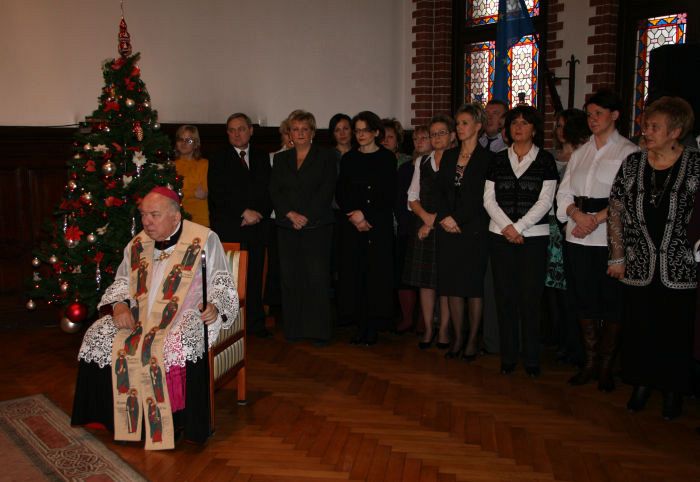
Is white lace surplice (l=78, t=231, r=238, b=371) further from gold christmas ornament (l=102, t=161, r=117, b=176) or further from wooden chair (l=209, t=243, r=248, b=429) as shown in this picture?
gold christmas ornament (l=102, t=161, r=117, b=176)

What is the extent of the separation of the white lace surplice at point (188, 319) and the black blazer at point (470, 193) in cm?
169

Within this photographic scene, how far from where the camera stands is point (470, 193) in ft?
15.0

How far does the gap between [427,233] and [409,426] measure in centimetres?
154

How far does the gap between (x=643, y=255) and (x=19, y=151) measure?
5.16m

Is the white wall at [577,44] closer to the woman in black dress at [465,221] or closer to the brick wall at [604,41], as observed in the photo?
the brick wall at [604,41]

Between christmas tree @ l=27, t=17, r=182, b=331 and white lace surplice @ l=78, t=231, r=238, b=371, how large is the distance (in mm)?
1539

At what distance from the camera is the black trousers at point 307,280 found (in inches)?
200

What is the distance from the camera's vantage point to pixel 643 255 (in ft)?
12.0

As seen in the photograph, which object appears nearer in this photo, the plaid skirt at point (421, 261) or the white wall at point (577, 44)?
the plaid skirt at point (421, 261)

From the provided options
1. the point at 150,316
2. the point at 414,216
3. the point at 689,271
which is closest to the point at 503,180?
the point at 414,216

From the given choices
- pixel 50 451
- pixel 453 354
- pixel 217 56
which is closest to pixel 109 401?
pixel 50 451

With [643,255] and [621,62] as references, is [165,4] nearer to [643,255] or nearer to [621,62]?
[621,62]

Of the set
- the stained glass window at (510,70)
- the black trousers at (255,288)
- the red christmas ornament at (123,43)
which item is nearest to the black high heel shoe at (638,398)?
the black trousers at (255,288)

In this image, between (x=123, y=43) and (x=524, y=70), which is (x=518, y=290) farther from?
(x=524, y=70)
